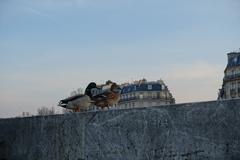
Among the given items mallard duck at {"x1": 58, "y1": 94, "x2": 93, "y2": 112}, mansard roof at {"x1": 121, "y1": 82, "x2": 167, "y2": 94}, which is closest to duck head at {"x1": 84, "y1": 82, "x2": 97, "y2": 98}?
mallard duck at {"x1": 58, "y1": 94, "x2": 93, "y2": 112}

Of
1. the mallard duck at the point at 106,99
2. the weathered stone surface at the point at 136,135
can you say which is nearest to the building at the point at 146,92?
the mallard duck at the point at 106,99

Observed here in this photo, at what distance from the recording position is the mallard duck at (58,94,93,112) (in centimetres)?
811

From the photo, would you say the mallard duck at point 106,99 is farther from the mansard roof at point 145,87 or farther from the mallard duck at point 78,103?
the mansard roof at point 145,87

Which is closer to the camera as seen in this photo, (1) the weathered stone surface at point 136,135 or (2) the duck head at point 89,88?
(1) the weathered stone surface at point 136,135

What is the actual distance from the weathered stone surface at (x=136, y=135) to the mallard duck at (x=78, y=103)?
1176mm

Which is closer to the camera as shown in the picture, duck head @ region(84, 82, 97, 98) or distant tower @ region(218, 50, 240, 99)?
duck head @ region(84, 82, 97, 98)

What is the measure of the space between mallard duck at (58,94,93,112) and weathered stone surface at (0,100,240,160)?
118cm

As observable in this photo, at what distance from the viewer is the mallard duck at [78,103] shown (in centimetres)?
811

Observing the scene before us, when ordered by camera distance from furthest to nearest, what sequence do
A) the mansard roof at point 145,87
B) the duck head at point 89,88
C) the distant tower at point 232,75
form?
the mansard roof at point 145,87
the distant tower at point 232,75
the duck head at point 89,88

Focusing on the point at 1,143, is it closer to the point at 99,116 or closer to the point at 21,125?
the point at 21,125

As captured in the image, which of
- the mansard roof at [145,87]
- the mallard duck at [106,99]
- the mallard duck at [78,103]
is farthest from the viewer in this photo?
the mansard roof at [145,87]

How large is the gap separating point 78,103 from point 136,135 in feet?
7.80

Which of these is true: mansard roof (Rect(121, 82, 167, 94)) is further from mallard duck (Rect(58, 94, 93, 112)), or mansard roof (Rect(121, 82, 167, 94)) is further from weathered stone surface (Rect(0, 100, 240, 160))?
weathered stone surface (Rect(0, 100, 240, 160))

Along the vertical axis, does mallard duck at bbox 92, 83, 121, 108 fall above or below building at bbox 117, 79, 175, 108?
below
